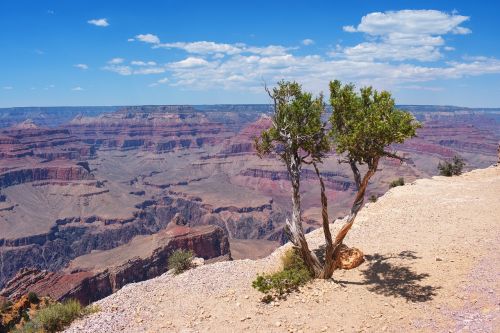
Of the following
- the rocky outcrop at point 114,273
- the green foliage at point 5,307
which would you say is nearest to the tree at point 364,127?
the green foliage at point 5,307

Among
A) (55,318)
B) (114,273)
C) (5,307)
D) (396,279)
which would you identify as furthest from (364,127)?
(114,273)

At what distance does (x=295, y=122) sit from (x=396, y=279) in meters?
7.84

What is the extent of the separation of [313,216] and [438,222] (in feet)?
409

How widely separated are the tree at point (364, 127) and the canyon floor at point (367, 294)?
105 inches

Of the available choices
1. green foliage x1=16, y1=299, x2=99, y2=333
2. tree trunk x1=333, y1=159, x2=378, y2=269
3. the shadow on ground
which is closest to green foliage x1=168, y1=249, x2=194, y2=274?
green foliage x1=16, y1=299, x2=99, y2=333

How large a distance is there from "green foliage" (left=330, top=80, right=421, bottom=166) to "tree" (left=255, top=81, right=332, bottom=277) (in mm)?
754

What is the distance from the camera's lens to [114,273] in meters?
75.9

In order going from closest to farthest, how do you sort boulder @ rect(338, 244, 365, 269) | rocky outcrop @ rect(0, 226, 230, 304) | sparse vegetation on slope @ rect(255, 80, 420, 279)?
1. sparse vegetation on slope @ rect(255, 80, 420, 279)
2. boulder @ rect(338, 244, 365, 269)
3. rocky outcrop @ rect(0, 226, 230, 304)

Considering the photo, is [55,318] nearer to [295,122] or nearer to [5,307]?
[295,122]

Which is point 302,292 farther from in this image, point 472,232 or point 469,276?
point 472,232

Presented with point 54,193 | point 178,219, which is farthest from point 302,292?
point 54,193

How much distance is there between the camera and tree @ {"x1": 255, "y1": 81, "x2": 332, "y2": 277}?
59.7ft

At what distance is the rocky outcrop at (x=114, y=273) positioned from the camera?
2466 inches

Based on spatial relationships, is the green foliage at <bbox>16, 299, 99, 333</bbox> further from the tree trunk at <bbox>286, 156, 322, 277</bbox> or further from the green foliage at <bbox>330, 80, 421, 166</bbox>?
the green foliage at <bbox>330, 80, 421, 166</bbox>
